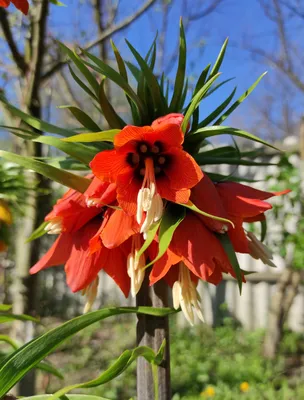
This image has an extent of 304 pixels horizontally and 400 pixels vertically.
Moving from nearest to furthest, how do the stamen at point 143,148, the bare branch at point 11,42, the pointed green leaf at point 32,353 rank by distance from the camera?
1. the pointed green leaf at point 32,353
2. the stamen at point 143,148
3. the bare branch at point 11,42

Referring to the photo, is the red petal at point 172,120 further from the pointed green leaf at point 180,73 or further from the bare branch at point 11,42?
the bare branch at point 11,42

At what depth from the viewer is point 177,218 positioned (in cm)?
37

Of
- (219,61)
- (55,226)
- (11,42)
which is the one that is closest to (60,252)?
(55,226)

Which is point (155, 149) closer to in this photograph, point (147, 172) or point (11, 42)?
point (147, 172)

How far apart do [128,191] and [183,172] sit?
0.16 ft

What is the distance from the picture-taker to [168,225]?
1.16ft

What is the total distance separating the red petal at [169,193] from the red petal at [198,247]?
25mm

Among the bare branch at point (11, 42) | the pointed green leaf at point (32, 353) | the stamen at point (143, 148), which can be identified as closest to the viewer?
the pointed green leaf at point (32, 353)

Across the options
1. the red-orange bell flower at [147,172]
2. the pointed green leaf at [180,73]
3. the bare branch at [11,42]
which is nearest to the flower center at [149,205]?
the red-orange bell flower at [147,172]

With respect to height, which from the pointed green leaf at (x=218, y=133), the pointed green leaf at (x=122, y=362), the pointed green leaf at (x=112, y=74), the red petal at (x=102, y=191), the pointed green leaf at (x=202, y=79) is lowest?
the pointed green leaf at (x=122, y=362)

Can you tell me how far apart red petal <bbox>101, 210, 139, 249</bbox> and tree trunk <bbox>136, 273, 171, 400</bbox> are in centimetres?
6

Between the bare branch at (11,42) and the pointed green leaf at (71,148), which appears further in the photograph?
the bare branch at (11,42)

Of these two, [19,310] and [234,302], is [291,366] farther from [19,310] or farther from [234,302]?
[19,310]

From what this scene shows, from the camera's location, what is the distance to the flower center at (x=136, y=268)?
0.37 m
